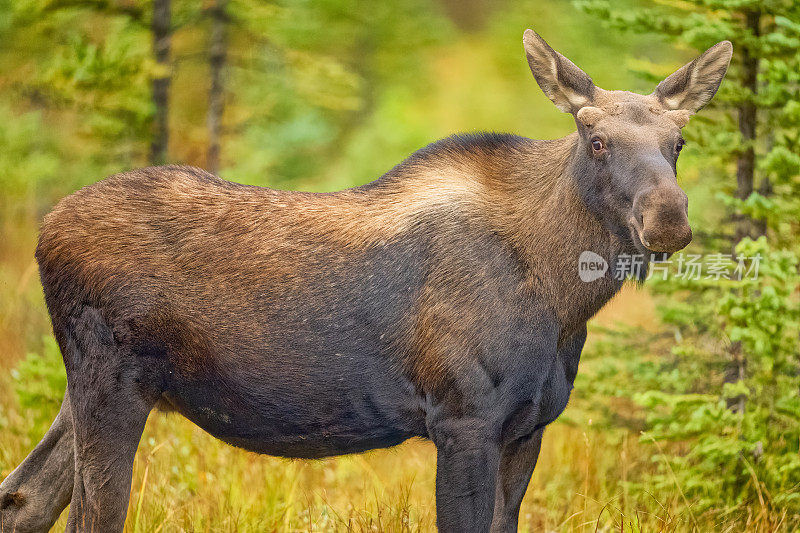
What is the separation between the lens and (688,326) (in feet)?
23.3

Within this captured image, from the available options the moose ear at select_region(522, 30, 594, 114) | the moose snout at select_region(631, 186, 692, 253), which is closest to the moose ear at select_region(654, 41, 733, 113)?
the moose ear at select_region(522, 30, 594, 114)

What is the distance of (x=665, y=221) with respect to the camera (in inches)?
147

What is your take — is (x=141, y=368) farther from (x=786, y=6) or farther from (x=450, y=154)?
(x=786, y=6)

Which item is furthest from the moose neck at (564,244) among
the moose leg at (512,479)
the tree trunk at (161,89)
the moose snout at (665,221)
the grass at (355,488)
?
the tree trunk at (161,89)

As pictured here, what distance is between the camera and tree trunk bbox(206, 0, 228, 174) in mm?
10547

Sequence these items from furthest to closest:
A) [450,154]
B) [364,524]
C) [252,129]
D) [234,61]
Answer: [252,129]
[234,61]
[364,524]
[450,154]

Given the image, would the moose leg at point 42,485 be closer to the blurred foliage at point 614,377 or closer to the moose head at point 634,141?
the blurred foliage at point 614,377

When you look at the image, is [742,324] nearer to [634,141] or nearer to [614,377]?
[614,377]

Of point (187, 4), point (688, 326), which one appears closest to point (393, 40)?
point (187, 4)

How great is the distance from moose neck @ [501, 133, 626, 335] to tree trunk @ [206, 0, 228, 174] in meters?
6.78

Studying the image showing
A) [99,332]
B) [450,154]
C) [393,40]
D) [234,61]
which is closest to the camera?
[99,332]

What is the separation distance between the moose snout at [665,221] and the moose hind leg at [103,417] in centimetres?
250

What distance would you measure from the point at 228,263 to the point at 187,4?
6.74 meters

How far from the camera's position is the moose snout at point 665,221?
373cm
